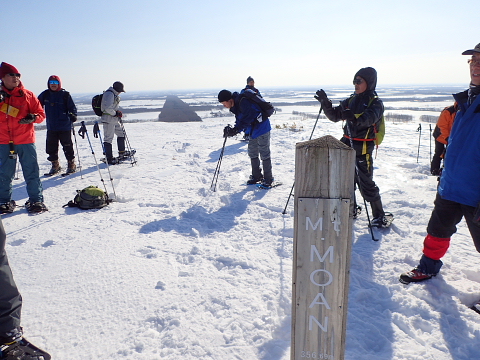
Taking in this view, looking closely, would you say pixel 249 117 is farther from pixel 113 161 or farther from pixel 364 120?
pixel 113 161

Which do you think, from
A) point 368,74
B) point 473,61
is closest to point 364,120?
point 368,74

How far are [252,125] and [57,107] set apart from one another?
4.07 meters

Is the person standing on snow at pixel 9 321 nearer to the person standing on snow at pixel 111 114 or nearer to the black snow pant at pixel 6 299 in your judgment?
the black snow pant at pixel 6 299

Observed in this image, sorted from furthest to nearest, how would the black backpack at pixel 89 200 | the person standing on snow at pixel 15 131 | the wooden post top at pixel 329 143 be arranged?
the black backpack at pixel 89 200
the person standing on snow at pixel 15 131
the wooden post top at pixel 329 143

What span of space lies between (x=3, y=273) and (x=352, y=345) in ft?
7.68

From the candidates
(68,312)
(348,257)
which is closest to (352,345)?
(348,257)

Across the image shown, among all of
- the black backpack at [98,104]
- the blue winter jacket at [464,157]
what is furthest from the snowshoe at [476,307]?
the black backpack at [98,104]

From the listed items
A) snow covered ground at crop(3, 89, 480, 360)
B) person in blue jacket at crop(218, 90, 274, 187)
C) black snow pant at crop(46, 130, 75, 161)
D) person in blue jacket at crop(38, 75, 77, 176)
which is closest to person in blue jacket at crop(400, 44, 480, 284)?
snow covered ground at crop(3, 89, 480, 360)

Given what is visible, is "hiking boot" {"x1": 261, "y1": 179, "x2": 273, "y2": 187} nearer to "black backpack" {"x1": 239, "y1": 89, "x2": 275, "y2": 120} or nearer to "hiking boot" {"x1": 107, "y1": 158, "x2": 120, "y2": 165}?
"black backpack" {"x1": 239, "y1": 89, "x2": 275, "y2": 120}

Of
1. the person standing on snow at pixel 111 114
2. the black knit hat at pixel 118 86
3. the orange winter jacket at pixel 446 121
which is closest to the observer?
the orange winter jacket at pixel 446 121

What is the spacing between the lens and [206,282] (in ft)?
8.87

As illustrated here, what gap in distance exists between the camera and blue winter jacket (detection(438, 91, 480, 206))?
6.93 feet

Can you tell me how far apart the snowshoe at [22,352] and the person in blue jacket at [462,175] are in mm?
3156

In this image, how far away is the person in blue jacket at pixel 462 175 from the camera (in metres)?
2.11
